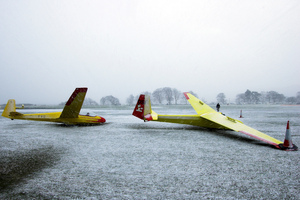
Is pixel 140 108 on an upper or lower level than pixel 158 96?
lower

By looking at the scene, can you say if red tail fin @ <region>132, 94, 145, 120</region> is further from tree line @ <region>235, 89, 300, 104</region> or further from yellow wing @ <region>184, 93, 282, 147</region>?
tree line @ <region>235, 89, 300, 104</region>

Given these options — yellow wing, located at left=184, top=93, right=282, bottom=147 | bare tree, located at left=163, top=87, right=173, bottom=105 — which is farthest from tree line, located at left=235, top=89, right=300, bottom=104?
yellow wing, located at left=184, top=93, right=282, bottom=147

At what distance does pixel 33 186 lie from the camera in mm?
2996

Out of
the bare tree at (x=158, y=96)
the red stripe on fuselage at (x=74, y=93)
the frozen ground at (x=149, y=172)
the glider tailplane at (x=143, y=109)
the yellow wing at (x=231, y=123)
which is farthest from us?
the bare tree at (x=158, y=96)

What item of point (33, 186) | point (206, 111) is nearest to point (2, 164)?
point (33, 186)

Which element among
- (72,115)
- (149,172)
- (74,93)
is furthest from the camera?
(72,115)

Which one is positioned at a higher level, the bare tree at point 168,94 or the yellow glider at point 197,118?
the bare tree at point 168,94

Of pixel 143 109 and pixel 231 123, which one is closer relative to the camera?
pixel 231 123

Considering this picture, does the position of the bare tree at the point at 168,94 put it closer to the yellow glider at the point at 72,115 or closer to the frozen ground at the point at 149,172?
the yellow glider at the point at 72,115

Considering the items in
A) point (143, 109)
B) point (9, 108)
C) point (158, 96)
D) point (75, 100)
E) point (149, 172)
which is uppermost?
point (158, 96)

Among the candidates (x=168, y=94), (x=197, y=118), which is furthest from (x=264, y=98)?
(x=197, y=118)

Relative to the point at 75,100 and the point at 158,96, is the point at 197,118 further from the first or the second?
the point at 158,96

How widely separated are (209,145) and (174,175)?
9.60 feet

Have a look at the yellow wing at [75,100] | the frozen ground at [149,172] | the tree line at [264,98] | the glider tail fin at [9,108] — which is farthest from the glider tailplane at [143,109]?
the tree line at [264,98]
